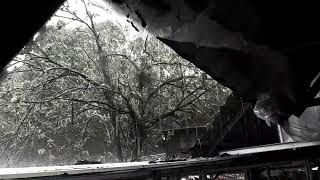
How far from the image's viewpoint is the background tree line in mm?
13273

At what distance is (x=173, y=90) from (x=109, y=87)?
8.48 ft

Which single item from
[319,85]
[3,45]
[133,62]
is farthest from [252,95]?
[133,62]

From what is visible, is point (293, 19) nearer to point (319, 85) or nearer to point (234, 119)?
point (319, 85)

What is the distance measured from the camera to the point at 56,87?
14547 millimetres

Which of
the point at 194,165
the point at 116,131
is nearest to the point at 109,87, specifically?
the point at 116,131

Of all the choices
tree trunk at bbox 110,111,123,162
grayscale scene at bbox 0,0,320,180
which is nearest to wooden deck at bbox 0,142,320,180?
grayscale scene at bbox 0,0,320,180

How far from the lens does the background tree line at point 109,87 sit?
43.5 ft

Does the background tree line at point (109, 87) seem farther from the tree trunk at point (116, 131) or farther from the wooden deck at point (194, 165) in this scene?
the wooden deck at point (194, 165)

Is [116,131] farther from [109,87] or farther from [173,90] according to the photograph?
[173,90]

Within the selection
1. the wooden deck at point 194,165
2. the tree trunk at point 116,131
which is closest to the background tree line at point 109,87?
the tree trunk at point 116,131

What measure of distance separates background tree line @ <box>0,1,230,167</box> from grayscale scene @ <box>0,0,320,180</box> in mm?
57

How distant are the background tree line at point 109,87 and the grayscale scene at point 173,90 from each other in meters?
0.06

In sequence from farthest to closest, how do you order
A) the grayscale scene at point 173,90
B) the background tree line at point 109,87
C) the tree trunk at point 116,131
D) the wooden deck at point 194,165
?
1. the tree trunk at point 116,131
2. the background tree line at point 109,87
3. the wooden deck at point 194,165
4. the grayscale scene at point 173,90

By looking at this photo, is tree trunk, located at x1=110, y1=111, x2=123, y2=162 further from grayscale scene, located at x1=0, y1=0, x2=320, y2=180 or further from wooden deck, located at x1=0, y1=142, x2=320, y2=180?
wooden deck, located at x1=0, y1=142, x2=320, y2=180
